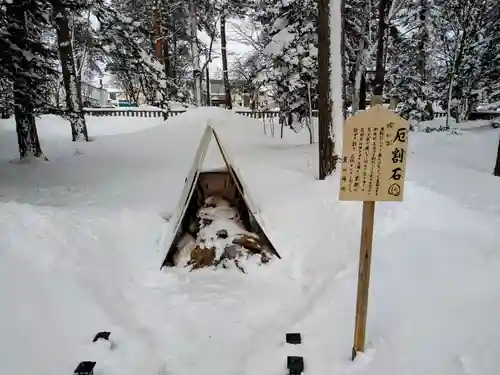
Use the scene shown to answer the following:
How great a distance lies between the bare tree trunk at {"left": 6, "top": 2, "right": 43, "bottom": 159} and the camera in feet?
20.2

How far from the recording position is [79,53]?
19.2 m

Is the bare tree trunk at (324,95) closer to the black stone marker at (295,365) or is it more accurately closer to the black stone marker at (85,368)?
the black stone marker at (295,365)

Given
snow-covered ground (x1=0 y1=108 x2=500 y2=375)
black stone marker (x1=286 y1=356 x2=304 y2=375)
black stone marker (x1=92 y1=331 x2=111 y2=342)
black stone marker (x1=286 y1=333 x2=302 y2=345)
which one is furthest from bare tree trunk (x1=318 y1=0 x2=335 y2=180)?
black stone marker (x1=92 y1=331 x2=111 y2=342)

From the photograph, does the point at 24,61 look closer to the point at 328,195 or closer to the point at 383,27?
the point at 328,195

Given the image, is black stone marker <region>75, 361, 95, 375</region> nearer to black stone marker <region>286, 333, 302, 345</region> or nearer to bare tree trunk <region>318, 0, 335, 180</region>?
black stone marker <region>286, 333, 302, 345</region>

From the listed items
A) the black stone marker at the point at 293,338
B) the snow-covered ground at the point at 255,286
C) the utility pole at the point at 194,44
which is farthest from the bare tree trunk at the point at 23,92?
the utility pole at the point at 194,44

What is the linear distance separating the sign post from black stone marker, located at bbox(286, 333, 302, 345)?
1227mm

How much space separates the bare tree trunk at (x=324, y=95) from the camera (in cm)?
619

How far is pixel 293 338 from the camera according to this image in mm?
3041

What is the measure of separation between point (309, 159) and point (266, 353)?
601 cm

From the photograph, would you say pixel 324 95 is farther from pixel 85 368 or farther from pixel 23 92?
pixel 85 368

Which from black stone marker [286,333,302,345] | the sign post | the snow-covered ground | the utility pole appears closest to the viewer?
the sign post

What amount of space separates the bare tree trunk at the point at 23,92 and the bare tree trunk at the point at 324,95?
4.66 m

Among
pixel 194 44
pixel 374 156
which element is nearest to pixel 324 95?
pixel 374 156
